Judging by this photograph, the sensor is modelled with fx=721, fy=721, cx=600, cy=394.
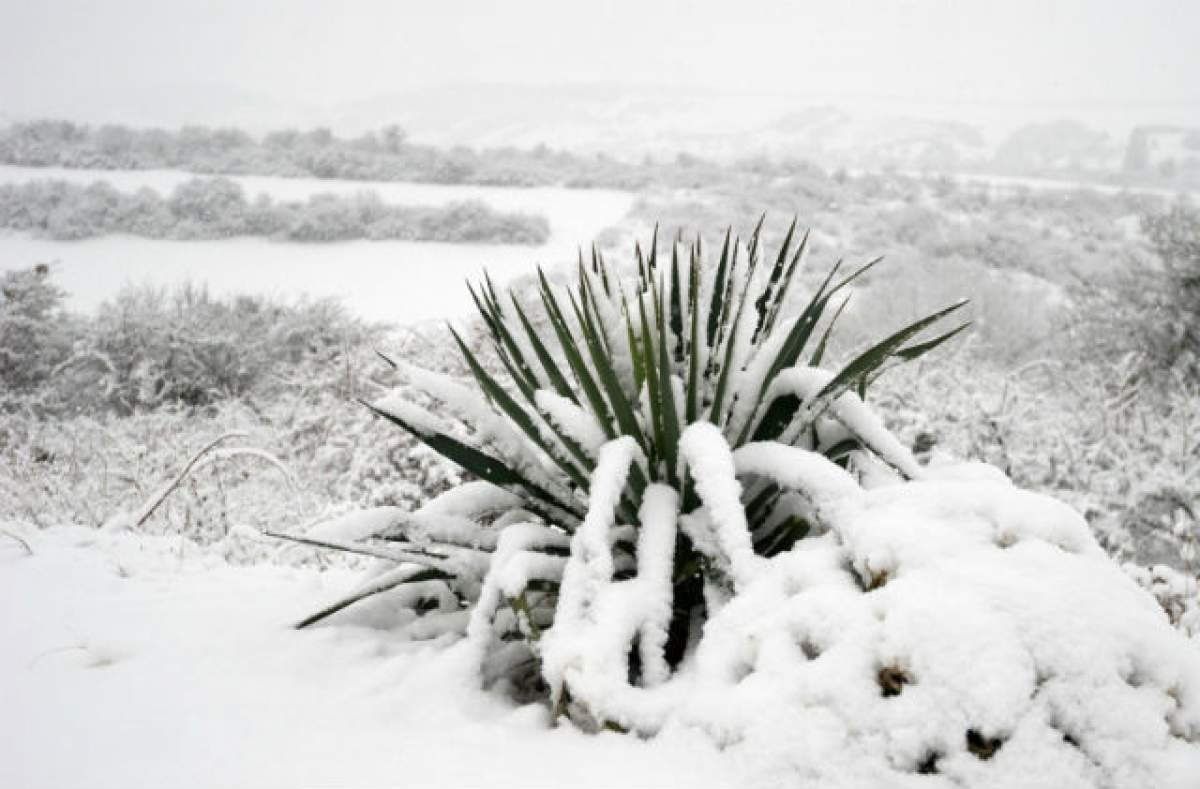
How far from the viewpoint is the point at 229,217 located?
11711 mm

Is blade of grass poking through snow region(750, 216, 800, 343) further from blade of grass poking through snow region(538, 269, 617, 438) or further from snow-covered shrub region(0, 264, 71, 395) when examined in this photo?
snow-covered shrub region(0, 264, 71, 395)

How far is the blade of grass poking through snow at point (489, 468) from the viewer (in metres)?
1.72

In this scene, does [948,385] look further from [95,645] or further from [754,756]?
[95,645]

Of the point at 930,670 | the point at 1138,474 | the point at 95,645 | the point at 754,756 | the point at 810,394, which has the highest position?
the point at 810,394

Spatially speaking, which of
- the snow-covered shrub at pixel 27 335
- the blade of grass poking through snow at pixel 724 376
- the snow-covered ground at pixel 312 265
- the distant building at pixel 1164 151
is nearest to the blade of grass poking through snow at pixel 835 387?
the blade of grass poking through snow at pixel 724 376

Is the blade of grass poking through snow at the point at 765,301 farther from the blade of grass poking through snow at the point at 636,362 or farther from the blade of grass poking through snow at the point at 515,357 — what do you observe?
the blade of grass poking through snow at the point at 515,357

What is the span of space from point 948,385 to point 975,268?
5.52 metres

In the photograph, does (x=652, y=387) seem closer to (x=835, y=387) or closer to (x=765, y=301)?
(x=835, y=387)

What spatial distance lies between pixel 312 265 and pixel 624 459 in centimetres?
1014

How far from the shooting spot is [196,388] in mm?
7223

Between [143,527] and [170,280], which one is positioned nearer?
[143,527]

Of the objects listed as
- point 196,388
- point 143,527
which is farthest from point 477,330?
point 143,527

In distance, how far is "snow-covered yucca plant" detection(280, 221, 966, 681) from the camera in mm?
1500

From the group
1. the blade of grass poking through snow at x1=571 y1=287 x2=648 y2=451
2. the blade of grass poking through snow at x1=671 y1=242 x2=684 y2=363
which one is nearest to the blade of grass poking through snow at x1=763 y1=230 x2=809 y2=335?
the blade of grass poking through snow at x1=671 y1=242 x2=684 y2=363
